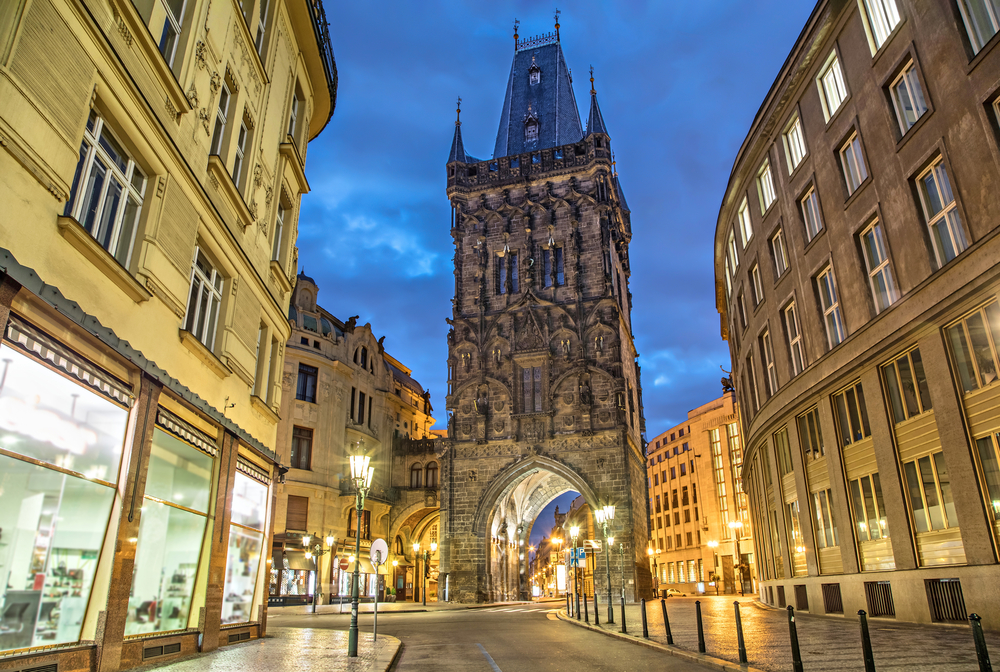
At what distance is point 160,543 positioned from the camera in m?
10.1

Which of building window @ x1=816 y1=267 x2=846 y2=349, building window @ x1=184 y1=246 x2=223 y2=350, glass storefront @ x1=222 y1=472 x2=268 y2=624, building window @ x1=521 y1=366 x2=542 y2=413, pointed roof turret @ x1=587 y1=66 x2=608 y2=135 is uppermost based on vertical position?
pointed roof turret @ x1=587 y1=66 x2=608 y2=135

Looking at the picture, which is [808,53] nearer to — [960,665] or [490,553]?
[960,665]

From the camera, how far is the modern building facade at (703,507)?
66438 mm

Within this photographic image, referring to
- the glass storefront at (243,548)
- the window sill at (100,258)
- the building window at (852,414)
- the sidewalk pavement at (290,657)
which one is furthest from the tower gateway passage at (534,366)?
the window sill at (100,258)

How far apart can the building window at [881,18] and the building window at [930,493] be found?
9.08 meters

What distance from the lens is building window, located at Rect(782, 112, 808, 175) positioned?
19.2m

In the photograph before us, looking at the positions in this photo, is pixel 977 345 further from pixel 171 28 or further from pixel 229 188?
pixel 171 28

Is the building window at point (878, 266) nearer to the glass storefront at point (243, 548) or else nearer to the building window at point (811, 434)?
the building window at point (811, 434)

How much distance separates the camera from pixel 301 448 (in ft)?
138

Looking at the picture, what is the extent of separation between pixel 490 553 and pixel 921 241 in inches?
1319

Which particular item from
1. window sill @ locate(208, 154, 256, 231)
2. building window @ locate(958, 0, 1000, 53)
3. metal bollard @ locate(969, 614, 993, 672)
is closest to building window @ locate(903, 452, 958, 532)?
building window @ locate(958, 0, 1000, 53)

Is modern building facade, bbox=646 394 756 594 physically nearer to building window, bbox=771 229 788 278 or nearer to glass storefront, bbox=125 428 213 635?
building window, bbox=771 229 788 278

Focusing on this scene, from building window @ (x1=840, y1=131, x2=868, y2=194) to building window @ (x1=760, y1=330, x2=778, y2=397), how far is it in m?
6.97

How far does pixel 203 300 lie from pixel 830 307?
1495 cm
